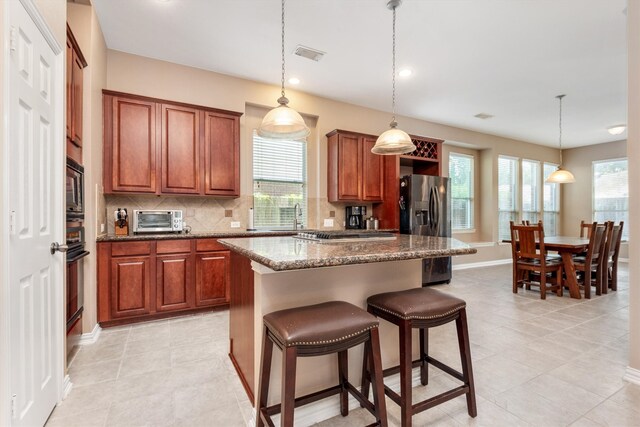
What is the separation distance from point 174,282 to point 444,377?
8.90 ft

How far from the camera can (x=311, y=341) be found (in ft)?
4.26

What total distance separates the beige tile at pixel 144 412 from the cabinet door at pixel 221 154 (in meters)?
2.29

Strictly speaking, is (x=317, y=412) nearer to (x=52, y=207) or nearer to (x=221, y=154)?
(x=52, y=207)

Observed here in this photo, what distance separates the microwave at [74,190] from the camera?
2188 mm

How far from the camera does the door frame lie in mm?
1252

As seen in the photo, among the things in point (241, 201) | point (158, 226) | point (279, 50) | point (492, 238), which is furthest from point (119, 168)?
point (492, 238)

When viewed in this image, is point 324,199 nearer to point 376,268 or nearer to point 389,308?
point 376,268

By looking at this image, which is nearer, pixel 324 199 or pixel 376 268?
pixel 376 268

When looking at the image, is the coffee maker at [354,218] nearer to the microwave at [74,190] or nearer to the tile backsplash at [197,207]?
the tile backsplash at [197,207]

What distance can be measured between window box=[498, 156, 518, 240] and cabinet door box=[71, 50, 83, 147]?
7.62 metres

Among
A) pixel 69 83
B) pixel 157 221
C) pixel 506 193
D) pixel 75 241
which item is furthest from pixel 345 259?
pixel 506 193

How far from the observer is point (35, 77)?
1.56 metres

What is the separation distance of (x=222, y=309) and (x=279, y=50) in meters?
3.06

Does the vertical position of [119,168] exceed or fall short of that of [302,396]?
it exceeds it
